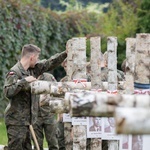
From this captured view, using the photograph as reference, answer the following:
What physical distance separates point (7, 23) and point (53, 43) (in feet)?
13.2

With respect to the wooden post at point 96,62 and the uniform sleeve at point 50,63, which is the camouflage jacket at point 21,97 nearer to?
the uniform sleeve at point 50,63

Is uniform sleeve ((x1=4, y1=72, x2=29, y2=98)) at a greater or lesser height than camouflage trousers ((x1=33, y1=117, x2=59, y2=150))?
greater

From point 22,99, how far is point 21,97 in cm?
3

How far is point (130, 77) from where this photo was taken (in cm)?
907

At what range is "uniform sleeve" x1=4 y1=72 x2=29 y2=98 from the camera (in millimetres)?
10523

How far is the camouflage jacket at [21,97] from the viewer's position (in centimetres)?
1090

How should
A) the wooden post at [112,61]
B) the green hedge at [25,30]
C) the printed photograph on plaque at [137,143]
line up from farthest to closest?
1. the green hedge at [25,30]
2. the wooden post at [112,61]
3. the printed photograph on plaque at [137,143]

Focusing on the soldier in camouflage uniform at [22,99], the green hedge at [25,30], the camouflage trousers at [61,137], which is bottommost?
the camouflage trousers at [61,137]

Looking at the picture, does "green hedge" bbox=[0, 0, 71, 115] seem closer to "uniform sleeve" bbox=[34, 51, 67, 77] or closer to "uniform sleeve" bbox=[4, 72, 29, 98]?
"uniform sleeve" bbox=[34, 51, 67, 77]

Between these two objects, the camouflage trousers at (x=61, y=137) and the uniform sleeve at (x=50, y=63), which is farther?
the camouflage trousers at (x=61, y=137)

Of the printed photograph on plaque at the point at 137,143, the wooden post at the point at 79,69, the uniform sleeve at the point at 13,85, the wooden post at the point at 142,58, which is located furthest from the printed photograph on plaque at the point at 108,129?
the wooden post at the point at 142,58

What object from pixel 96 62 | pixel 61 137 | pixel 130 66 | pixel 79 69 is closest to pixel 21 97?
pixel 79 69

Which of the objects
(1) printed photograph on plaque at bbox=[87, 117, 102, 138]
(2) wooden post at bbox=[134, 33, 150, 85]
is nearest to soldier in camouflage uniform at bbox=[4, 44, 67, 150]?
(1) printed photograph on plaque at bbox=[87, 117, 102, 138]

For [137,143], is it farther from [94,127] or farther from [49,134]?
[49,134]
